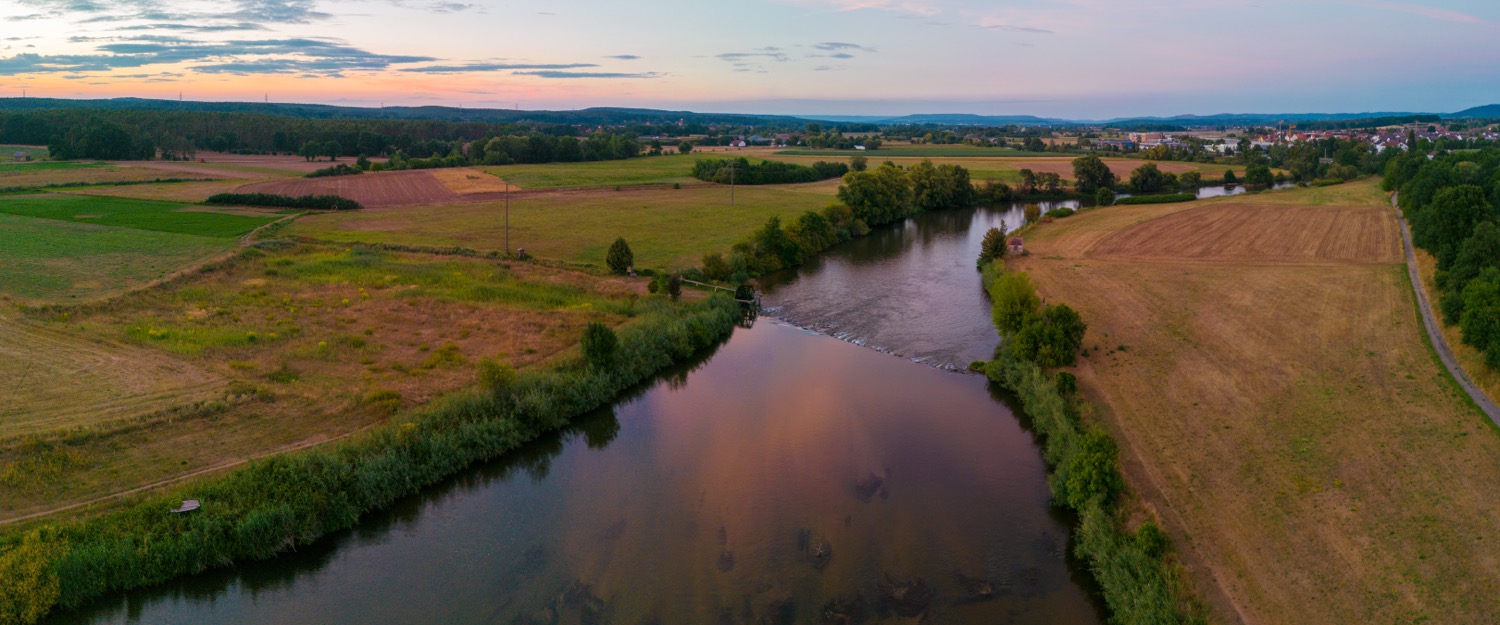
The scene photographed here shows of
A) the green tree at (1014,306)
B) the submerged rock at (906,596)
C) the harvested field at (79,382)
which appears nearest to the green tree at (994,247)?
the green tree at (1014,306)

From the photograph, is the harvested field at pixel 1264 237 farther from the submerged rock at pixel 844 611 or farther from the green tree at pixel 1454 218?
the submerged rock at pixel 844 611

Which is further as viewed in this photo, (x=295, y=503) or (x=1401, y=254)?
(x=1401, y=254)

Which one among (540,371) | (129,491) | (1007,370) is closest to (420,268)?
(540,371)

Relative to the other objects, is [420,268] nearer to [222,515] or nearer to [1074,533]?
[222,515]

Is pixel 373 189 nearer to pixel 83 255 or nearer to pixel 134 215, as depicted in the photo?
pixel 134 215

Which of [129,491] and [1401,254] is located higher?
[1401,254]

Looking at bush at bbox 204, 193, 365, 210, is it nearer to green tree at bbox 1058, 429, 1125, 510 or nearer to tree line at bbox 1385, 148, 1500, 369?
green tree at bbox 1058, 429, 1125, 510
